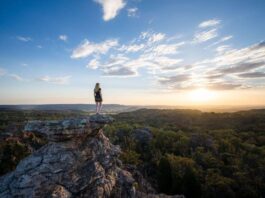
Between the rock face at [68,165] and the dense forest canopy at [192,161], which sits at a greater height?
the rock face at [68,165]

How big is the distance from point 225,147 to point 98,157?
5413cm

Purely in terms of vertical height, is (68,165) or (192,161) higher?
(68,165)

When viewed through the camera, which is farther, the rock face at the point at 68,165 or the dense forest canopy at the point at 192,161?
the dense forest canopy at the point at 192,161

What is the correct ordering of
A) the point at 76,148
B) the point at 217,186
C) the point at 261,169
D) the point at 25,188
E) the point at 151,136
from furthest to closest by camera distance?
the point at 151,136 < the point at 261,169 < the point at 217,186 < the point at 76,148 < the point at 25,188

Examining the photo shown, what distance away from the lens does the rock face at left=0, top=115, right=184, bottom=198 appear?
16266 millimetres

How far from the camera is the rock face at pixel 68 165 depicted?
53.4 feet

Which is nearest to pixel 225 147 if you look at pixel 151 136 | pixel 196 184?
pixel 151 136

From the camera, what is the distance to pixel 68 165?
17.8 m

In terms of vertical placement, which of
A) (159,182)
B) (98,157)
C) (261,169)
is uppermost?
(98,157)

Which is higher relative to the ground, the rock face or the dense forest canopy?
the rock face

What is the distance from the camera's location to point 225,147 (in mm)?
65438

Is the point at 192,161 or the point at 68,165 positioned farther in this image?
the point at 192,161

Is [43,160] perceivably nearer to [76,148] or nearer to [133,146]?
[76,148]

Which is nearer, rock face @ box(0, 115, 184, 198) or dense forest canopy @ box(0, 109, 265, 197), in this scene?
rock face @ box(0, 115, 184, 198)
